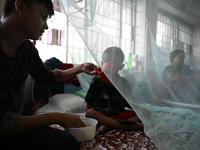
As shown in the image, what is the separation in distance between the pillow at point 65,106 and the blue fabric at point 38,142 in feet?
2.91

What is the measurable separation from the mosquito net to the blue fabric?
0.32m

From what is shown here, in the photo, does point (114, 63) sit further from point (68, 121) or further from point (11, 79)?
point (11, 79)

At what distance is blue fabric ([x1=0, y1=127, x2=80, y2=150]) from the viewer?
57 cm

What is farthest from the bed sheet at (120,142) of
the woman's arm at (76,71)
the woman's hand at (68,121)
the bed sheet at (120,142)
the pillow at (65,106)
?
the pillow at (65,106)

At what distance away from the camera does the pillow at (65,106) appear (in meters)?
1.50

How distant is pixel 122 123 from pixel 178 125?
0.48 m

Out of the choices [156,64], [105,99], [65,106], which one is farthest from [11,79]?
[65,106]

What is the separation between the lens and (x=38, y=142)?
0.57 m

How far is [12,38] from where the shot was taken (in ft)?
2.27

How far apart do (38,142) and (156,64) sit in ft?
1.75

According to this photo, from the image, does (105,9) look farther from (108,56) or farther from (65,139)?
(65,139)

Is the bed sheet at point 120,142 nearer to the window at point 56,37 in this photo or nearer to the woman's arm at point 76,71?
the woman's arm at point 76,71

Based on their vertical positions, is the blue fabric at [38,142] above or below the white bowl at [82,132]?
above

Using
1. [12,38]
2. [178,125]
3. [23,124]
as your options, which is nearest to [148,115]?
[178,125]
